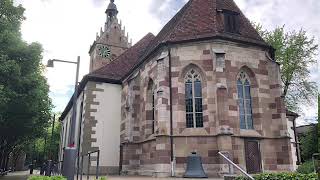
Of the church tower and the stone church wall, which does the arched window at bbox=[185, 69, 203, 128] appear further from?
the church tower

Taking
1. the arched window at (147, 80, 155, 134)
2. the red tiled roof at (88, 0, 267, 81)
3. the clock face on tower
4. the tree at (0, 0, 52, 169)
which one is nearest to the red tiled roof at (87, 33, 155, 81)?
the arched window at (147, 80, 155, 134)

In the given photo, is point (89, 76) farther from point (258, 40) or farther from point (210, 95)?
point (258, 40)

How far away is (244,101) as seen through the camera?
18.8m

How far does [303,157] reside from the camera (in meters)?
32.7

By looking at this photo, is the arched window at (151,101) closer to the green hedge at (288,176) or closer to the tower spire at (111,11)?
the green hedge at (288,176)

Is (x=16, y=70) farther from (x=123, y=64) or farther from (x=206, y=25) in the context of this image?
(x=206, y=25)

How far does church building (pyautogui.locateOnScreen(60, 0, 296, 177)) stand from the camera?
56.2 ft

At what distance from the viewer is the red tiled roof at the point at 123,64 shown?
25866mm

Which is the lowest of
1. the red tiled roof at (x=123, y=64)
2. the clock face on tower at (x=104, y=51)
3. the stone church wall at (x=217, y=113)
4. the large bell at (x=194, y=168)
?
the large bell at (x=194, y=168)

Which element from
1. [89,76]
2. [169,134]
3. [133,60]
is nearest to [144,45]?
[133,60]

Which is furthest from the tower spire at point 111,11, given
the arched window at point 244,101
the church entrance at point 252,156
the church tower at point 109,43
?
the church entrance at point 252,156

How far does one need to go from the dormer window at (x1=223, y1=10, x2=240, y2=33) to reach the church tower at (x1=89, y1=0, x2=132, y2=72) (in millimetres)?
28191

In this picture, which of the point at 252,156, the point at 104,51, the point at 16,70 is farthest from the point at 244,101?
the point at 104,51

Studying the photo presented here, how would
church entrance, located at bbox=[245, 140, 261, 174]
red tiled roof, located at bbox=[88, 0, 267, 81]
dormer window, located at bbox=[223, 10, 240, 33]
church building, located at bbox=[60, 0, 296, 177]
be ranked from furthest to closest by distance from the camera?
dormer window, located at bbox=[223, 10, 240, 33] → red tiled roof, located at bbox=[88, 0, 267, 81] → church entrance, located at bbox=[245, 140, 261, 174] → church building, located at bbox=[60, 0, 296, 177]
